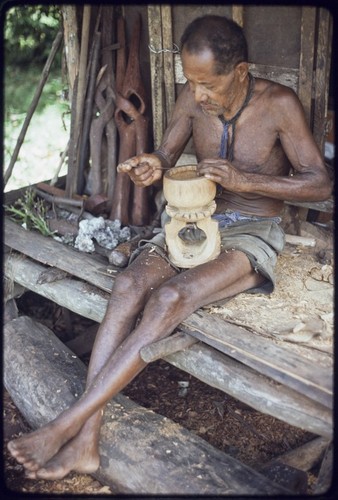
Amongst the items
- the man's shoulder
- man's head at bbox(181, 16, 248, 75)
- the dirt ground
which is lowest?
the dirt ground

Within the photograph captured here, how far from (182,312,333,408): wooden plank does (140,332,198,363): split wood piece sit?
5 cm

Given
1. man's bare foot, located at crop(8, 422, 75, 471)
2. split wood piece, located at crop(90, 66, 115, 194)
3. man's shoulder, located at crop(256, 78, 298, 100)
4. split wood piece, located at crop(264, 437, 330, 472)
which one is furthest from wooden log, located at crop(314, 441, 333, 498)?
split wood piece, located at crop(90, 66, 115, 194)

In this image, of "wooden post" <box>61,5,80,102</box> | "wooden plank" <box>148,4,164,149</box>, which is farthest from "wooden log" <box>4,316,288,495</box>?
"wooden post" <box>61,5,80,102</box>

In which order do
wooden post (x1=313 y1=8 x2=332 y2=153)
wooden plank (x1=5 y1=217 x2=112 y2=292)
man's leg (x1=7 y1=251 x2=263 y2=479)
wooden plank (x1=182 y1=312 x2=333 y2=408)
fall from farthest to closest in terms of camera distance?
wooden plank (x1=5 y1=217 x2=112 y2=292), wooden post (x1=313 y1=8 x2=332 y2=153), man's leg (x1=7 y1=251 x2=263 y2=479), wooden plank (x1=182 y1=312 x2=333 y2=408)

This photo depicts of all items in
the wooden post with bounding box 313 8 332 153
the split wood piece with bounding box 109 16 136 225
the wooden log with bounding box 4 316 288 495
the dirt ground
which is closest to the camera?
the wooden log with bounding box 4 316 288 495

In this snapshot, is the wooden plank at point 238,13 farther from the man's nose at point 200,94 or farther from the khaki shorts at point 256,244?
the khaki shorts at point 256,244

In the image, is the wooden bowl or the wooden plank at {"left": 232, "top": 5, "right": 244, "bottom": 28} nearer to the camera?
the wooden bowl

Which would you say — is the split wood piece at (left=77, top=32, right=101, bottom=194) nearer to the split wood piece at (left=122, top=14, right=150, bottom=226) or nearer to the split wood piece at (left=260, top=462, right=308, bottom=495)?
the split wood piece at (left=122, top=14, right=150, bottom=226)

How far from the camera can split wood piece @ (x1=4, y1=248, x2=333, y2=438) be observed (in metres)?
2.85

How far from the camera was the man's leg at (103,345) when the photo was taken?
9.80 ft

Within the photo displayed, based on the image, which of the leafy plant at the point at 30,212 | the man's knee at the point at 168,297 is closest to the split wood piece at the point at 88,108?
the leafy plant at the point at 30,212

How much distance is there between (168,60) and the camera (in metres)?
4.52

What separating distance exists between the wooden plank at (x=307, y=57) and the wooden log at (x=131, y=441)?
6.81 feet

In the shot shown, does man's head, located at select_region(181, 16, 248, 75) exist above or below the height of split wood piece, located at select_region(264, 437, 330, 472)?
above
